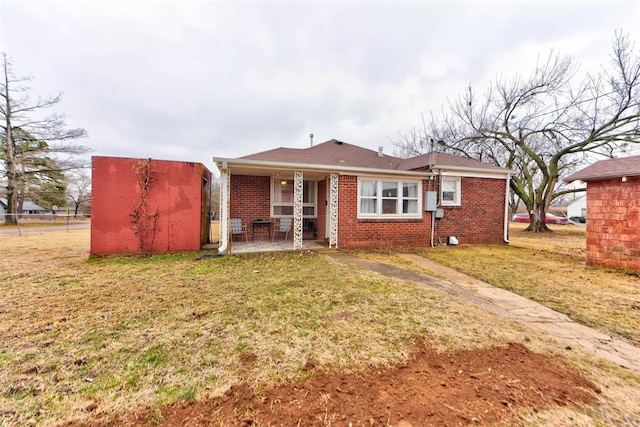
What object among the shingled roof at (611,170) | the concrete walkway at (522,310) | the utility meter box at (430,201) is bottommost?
the concrete walkway at (522,310)

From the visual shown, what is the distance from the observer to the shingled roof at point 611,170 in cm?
572

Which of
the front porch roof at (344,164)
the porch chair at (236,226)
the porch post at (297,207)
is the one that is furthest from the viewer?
the porch chair at (236,226)

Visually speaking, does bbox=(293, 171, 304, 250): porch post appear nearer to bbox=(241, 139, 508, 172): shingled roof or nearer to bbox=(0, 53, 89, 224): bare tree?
bbox=(241, 139, 508, 172): shingled roof

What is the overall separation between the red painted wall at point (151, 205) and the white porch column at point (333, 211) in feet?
13.3

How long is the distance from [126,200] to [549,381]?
8936 mm

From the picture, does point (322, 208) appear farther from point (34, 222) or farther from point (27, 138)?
point (34, 222)

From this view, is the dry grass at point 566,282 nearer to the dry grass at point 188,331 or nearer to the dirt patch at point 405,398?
the dry grass at point 188,331

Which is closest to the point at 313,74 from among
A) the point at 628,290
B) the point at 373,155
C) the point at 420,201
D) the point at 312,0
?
the point at 312,0

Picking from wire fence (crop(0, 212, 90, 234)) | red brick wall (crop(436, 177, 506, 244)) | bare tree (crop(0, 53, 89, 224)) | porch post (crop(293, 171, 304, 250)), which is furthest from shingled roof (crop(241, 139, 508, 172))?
bare tree (crop(0, 53, 89, 224))

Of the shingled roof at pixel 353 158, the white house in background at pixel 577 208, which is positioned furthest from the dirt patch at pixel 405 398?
the white house in background at pixel 577 208

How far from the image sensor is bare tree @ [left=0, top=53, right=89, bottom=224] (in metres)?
20.5

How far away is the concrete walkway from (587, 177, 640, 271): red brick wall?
12.4ft

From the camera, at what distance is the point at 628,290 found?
452 cm

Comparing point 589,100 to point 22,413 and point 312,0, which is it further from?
point 22,413
